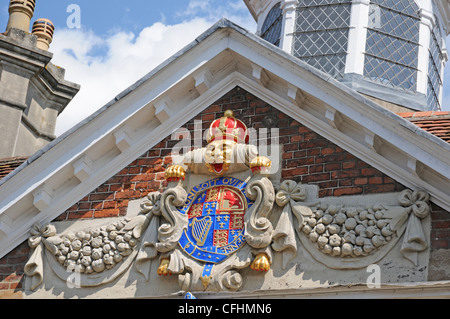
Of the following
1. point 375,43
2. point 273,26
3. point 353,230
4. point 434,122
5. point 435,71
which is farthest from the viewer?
point 273,26

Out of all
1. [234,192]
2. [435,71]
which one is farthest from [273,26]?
[234,192]

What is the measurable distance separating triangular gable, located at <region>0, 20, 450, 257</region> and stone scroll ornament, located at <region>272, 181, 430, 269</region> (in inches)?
27.4

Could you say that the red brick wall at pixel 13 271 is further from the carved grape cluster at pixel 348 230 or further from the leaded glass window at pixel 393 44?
the leaded glass window at pixel 393 44

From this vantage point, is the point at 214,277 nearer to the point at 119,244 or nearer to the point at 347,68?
the point at 119,244

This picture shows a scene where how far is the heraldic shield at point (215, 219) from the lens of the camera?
8.74 metres

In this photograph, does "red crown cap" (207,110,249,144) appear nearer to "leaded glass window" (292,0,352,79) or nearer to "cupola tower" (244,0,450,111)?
"cupola tower" (244,0,450,111)

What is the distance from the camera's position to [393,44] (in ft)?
40.9

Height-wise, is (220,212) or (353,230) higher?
(220,212)

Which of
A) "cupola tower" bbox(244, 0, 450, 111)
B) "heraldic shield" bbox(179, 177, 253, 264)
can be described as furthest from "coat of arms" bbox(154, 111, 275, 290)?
"cupola tower" bbox(244, 0, 450, 111)

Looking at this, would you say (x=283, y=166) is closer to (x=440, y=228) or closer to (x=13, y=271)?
(x=440, y=228)

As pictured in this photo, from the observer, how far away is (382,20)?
1258 centimetres

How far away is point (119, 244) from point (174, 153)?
115cm

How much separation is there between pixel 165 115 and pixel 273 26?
4286mm
